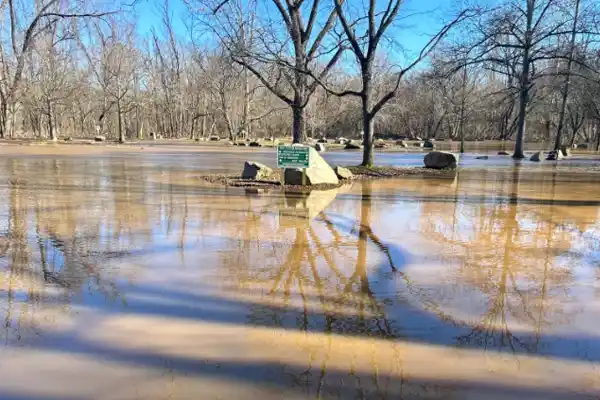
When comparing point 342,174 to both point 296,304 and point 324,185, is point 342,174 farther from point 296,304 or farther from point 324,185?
point 296,304

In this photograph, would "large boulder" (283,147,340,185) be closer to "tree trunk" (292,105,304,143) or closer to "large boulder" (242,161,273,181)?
"large boulder" (242,161,273,181)

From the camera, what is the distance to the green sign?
1210cm

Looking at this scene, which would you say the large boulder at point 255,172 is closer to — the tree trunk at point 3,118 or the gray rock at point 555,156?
the gray rock at point 555,156

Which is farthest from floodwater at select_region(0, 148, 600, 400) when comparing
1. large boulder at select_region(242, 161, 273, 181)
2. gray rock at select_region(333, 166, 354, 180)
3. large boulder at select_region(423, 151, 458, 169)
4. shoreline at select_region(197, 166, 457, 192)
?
large boulder at select_region(423, 151, 458, 169)

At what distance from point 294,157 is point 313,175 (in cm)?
78

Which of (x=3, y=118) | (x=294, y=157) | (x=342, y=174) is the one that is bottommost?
(x=342, y=174)

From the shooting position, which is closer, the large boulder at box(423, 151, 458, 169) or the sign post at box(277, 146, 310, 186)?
the sign post at box(277, 146, 310, 186)

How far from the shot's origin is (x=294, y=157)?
39.8ft

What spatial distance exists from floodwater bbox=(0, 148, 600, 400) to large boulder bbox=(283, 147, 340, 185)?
362 centimetres

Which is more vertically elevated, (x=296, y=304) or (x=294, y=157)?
(x=294, y=157)

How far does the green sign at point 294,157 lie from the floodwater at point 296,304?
3.47m

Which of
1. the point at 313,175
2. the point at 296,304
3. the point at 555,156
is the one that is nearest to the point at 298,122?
the point at 313,175

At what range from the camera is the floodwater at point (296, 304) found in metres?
3.02

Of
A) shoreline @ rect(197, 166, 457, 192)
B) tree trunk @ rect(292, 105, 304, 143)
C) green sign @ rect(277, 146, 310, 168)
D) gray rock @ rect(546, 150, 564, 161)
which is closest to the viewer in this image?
green sign @ rect(277, 146, 310, 168)
